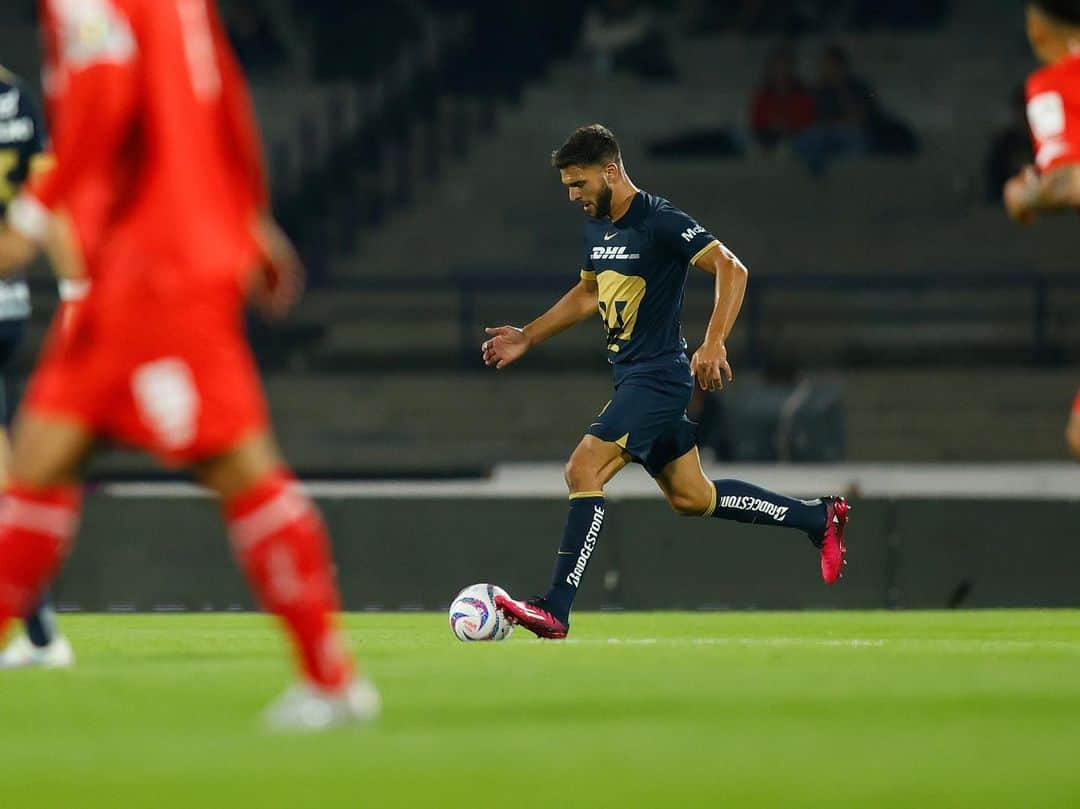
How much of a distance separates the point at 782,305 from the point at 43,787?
1771 cm

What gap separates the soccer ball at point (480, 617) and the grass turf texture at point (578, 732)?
1134 millimetres

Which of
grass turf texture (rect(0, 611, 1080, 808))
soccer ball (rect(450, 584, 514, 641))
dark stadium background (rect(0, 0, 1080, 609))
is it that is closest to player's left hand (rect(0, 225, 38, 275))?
grass turf texture (rect(0, 611, 1080, 808))

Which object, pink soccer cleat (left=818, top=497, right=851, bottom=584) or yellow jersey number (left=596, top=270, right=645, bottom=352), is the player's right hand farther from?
pink soccer cleat (left=818, top=497, right=851, bottom=584)

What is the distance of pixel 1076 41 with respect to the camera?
6.77 metres

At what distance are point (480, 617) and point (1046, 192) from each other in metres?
3.46

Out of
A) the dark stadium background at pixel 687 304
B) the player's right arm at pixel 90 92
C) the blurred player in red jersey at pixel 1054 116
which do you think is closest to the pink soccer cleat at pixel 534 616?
the blurred player in red jersey at pixel 1054 116

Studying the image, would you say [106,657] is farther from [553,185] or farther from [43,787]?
[553,185]

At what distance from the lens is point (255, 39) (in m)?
25.8

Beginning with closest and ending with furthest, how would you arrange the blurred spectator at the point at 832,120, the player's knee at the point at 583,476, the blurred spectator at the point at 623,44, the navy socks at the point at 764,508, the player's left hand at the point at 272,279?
1. the player's left hand at the point at 272,279
2. the player's knee at the point at 583,476
3. the navy socks at the point at 764,508
4. the blurred spectator at the point at 832,120
5. the blurred spectator at the point at 623,44

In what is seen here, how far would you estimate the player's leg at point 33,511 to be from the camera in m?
4.95

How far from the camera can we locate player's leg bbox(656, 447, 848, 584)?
10.2 metres

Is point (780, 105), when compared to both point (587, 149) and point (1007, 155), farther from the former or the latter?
point (587, 149)

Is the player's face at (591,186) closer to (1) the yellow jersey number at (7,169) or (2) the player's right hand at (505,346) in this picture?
(2) the player's right hand at (505,346)

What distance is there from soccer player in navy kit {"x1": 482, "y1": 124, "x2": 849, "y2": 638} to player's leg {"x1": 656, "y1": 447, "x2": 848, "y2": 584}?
0.03ft
